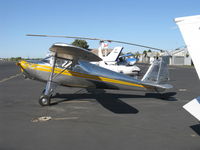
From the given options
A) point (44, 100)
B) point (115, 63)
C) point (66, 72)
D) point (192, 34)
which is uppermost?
point (192, 34)

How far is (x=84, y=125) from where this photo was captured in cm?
541

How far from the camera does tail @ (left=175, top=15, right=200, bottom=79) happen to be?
3039mm

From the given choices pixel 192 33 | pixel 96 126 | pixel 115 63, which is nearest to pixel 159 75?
pixel 96 126

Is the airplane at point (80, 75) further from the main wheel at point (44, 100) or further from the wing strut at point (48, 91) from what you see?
the main wheel at point (44, 100)

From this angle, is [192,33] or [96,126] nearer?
[192,33]

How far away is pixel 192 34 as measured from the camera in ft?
10.1

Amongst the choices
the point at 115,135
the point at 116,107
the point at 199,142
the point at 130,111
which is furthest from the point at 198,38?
Result: the point at 116,107

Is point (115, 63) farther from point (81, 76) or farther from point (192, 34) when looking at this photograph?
point (192, 34)

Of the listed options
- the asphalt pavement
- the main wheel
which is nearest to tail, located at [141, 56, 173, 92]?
the asphalt pavement

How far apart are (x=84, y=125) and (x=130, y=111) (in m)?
2.27

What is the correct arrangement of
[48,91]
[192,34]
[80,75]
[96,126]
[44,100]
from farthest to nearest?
[80,75]
[48,91]
[44,100]
[96,126]
[192,34]

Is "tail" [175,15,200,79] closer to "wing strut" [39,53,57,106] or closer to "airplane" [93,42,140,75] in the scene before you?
"wing strut" [39,53,57,106]

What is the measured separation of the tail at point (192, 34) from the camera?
304cm

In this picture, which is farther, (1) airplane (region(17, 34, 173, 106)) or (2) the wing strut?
(1) airplane (region(17, 34, 173, 106))
